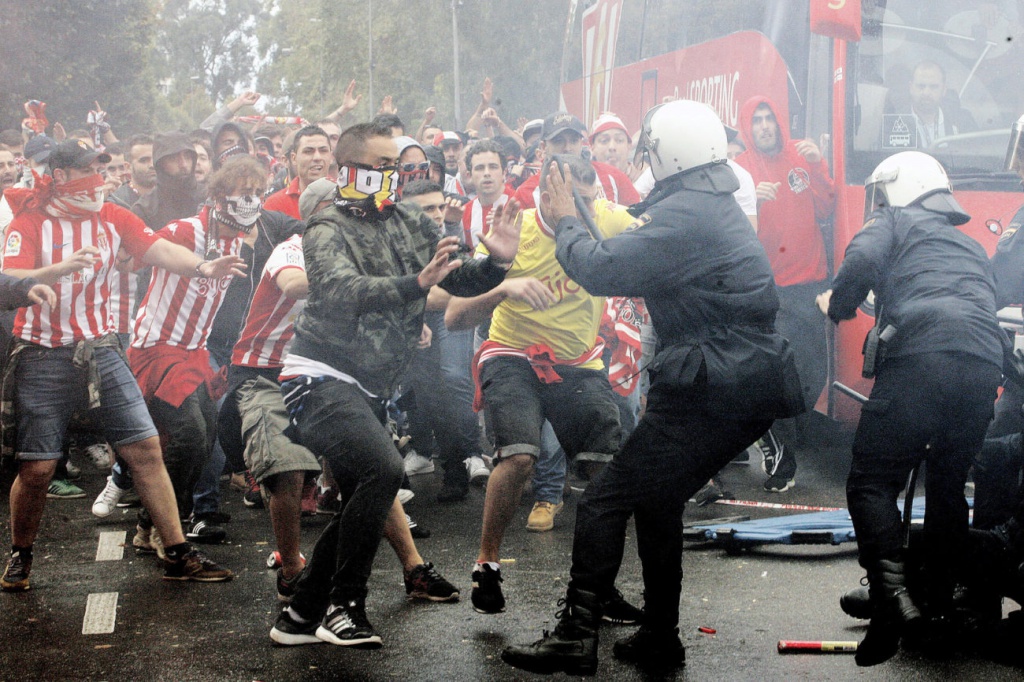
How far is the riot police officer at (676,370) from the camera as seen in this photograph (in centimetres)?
428

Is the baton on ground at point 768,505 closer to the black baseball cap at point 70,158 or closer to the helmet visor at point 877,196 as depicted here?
the helmet visor at point 877,196

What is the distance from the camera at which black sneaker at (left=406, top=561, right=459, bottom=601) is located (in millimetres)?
5254

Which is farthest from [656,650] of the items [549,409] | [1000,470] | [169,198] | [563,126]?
[563,126]

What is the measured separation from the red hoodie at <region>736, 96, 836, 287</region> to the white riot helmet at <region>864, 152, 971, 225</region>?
3.58m

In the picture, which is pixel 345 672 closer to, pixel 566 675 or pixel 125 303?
pixel 566 675

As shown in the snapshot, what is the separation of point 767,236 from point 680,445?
4.90 m

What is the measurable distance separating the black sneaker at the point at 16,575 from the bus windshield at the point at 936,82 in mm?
5583

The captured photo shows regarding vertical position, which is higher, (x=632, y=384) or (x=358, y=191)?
(x=358, y=191)

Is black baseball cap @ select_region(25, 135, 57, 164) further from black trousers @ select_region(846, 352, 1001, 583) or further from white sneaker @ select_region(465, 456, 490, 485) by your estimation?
black trousers @ select_region(846, 352, 1001, 583)

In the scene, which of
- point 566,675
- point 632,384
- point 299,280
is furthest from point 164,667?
point 632,384

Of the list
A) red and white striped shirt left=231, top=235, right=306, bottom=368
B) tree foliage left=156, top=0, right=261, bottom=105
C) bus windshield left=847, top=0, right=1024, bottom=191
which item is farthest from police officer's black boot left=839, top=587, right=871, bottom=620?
tree foliage left=156, top=0, right=261, bottom=105

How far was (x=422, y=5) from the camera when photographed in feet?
96.3

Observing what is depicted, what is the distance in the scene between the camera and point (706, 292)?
→ 4.32m

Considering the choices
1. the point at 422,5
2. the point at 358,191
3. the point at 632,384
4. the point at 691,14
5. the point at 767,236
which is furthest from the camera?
the point at 422,5
